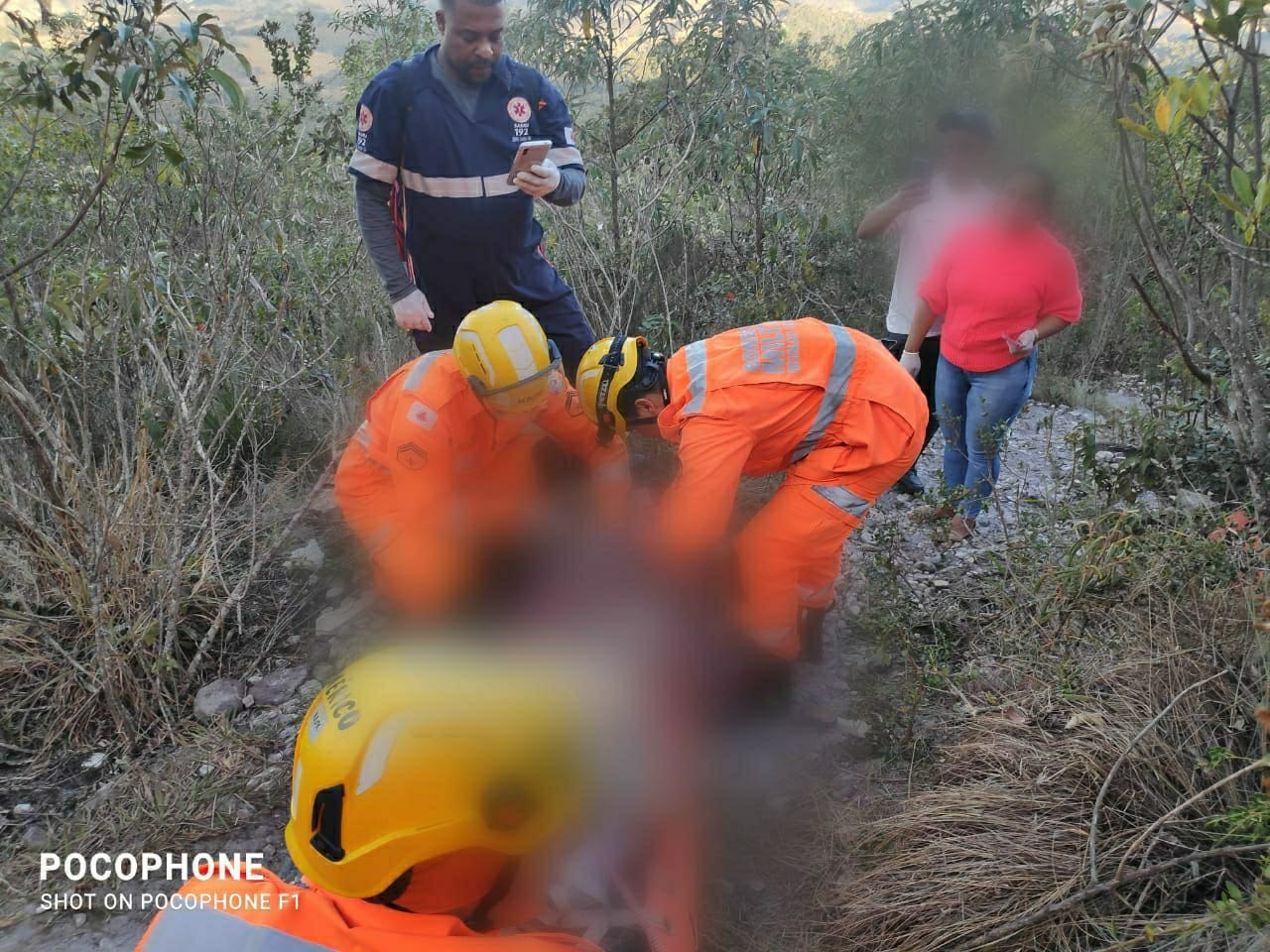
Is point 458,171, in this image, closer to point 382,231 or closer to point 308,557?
point 382,231

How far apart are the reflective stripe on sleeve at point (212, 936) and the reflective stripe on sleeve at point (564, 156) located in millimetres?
2854

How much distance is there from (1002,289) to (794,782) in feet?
6.79

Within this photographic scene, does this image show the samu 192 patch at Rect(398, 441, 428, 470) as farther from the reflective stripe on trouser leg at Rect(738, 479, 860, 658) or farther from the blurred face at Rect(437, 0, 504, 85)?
the blurred face at Rect(437, 0, 504, 85)

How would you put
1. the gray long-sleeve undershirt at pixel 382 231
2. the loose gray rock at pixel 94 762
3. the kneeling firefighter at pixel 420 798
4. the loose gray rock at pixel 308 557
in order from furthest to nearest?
the loose gray rock at pixel 308 557 → the gray long-sleeve undershirt at pixel 382 231 → the loose gray rock at pixel 94 762 → the kneeling firefighter at pixel 420 798

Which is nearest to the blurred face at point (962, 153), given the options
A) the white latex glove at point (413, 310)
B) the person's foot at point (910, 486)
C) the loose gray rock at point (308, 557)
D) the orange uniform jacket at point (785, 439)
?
the orange uniform jacket at point (785, 439)

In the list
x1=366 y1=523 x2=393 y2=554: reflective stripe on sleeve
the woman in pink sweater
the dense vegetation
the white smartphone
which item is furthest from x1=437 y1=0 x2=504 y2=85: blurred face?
the woman in pink sweater

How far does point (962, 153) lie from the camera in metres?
3.46

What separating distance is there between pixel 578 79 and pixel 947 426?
371 centimetres

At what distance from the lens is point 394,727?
1.45 meters

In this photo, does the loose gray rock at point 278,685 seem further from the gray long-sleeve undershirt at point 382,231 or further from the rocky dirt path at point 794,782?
the gray long-sleeve undershirt at point 382,231

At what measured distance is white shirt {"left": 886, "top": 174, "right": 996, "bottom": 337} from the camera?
3514mm

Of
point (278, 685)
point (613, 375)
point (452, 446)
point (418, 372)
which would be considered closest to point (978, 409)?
point (613, 375)

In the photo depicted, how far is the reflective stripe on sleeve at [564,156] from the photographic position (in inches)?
130

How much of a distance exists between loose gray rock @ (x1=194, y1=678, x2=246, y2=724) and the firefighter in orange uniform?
637mm
